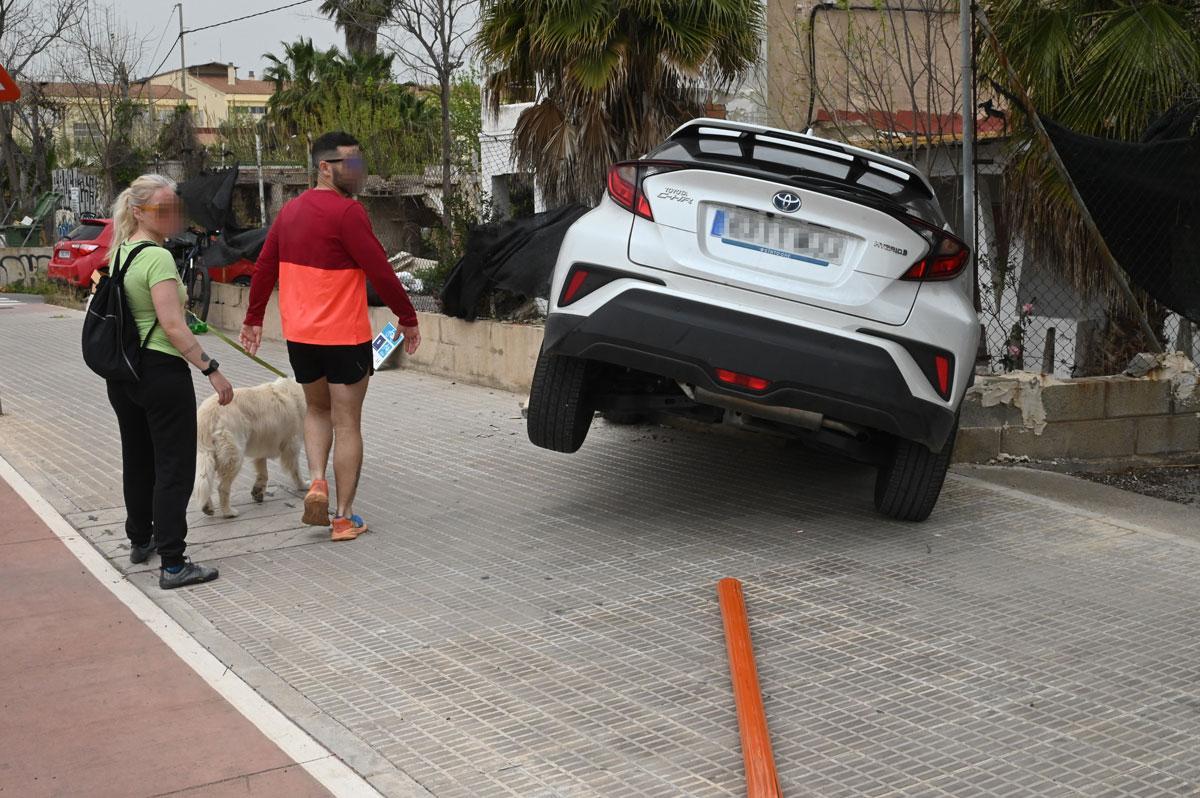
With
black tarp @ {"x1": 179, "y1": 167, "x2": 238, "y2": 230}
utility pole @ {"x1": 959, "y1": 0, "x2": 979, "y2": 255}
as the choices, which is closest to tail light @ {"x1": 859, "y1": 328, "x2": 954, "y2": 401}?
utility pole @ {"x1": 959, "y1": 0, "x2": 979, "y2": 255}

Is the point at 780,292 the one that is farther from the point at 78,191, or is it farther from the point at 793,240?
the point at 78,191

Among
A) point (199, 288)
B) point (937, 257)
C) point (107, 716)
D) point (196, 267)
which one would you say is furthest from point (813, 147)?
point (199, 288)

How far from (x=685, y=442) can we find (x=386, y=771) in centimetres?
495

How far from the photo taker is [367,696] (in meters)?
4.55

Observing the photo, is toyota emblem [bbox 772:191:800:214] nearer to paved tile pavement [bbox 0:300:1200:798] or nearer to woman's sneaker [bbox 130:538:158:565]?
paved tile pavement [bbox 0:300:1200:798]

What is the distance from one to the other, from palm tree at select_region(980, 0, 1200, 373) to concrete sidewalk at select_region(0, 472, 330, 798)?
6252 mm

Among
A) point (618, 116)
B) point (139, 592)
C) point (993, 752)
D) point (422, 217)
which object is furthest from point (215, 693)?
point (422, 217)

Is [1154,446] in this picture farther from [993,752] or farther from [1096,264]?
[993,752]

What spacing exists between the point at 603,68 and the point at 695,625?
308 inches

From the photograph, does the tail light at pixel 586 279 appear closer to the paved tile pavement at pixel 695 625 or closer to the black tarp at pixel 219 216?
the paved tile pavement at pixel 695 625

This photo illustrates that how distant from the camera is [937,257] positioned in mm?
5906

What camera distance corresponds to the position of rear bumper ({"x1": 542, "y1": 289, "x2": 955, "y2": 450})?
18.9 ft

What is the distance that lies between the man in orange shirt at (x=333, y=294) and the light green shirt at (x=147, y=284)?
26.7 inches

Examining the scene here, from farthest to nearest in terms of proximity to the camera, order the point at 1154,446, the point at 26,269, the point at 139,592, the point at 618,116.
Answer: the point at 26,269, the point at 618,116, the point at 1154,446, the point at 139,592
